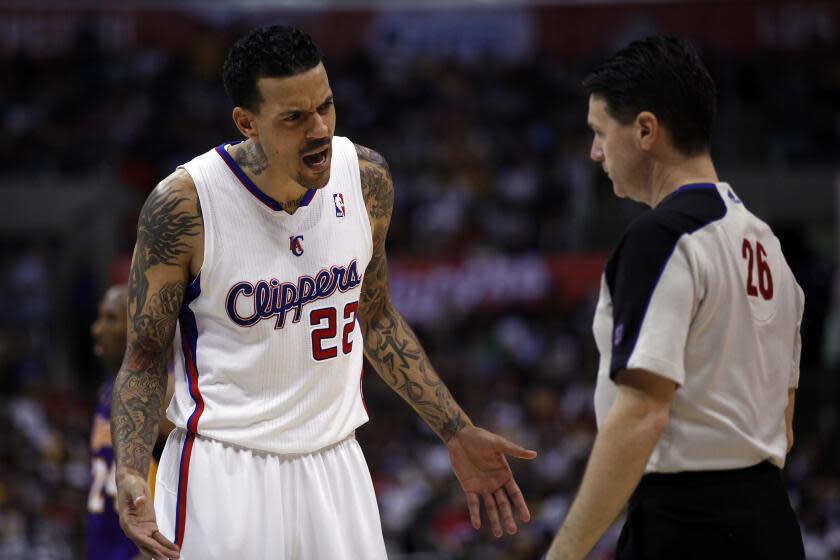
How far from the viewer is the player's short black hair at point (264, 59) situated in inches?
137

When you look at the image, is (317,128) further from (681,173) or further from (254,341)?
(681,173)

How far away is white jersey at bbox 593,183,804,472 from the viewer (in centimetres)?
282

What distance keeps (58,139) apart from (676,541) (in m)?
16.4

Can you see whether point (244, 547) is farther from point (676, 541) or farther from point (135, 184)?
point (135, 184)

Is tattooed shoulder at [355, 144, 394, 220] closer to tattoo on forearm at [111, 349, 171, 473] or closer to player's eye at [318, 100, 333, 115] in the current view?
player's eye at [318, 100, 333, 115]

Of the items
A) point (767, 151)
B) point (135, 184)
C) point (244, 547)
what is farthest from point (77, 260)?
point (244, 547)

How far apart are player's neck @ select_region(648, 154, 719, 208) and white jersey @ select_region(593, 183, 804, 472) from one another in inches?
1.9

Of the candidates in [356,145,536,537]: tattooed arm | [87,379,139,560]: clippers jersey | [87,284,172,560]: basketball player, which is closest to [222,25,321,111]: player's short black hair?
[356,145,536,537]: tattooed arm

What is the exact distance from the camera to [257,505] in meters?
3.45

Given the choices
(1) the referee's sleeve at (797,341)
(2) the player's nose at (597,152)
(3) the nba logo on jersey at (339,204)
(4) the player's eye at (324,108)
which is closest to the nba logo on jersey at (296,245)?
(3) the nba logo on jersey at (339,204)

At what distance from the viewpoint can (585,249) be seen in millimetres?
15578

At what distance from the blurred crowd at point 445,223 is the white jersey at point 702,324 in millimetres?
5774

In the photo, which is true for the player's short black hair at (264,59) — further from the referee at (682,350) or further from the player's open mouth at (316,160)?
the referee at (682,350)

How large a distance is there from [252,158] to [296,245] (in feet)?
1.00
